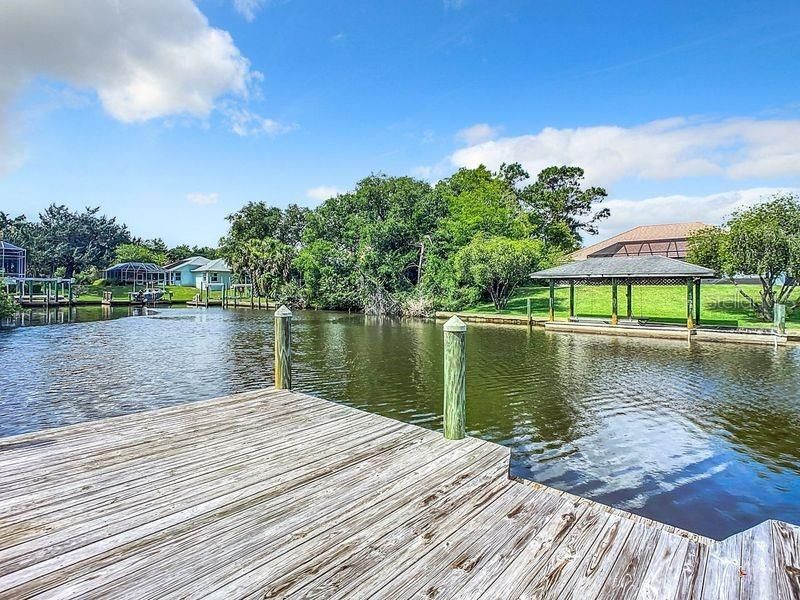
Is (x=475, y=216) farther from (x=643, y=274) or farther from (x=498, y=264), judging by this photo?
(x=643, y=274)

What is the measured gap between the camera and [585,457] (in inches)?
246

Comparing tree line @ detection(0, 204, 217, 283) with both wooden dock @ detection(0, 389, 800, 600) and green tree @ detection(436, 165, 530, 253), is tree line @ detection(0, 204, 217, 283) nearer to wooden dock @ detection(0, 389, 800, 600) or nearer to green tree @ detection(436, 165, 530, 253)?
green tree @ detection(436, 165, 530, 253)

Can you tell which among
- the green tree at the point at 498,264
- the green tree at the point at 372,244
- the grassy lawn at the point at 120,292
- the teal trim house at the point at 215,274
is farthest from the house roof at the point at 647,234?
the teal trim house at the point at 215,274

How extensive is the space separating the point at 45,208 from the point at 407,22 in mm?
56236

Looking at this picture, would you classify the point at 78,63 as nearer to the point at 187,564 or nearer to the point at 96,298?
the point at 187,564

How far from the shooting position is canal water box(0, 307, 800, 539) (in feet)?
17.9

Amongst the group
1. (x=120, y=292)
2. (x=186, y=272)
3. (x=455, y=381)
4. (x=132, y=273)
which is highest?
(x=186, y=272)

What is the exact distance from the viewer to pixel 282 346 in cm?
577

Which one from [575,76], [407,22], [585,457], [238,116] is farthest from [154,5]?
[575,76]

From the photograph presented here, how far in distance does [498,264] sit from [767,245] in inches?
505

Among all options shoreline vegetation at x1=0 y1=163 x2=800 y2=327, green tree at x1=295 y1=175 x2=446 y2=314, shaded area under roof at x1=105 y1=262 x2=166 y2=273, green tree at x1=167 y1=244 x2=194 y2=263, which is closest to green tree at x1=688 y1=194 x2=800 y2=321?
shoreline vegetation at x1=0 y1=163 x2=800 y2=327

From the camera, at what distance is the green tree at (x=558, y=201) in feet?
142

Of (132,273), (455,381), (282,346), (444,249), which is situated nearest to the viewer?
(455,381)

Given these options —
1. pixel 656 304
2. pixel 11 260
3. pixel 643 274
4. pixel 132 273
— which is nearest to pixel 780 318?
pixel 643 274
